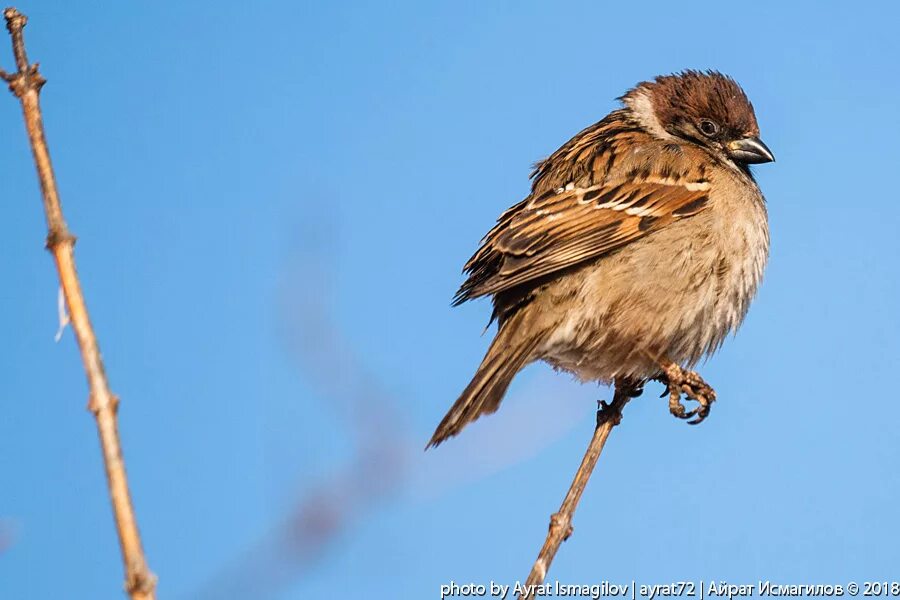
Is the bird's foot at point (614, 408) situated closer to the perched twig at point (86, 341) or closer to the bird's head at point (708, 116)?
the bird's head at point (708, 116)

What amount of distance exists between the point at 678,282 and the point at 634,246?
0.73ft

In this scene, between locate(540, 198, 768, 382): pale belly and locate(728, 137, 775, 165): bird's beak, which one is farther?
locate(728, 137, 775, 165): bird's beak

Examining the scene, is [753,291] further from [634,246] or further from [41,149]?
[41,149]

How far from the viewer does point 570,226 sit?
427 centimetres

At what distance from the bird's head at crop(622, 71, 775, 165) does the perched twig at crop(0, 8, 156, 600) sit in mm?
3857

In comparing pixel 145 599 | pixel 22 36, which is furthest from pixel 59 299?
pixel 145 599

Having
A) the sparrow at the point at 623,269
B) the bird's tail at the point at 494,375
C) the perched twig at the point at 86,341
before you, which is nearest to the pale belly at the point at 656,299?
the sparrow at the point at 623,269

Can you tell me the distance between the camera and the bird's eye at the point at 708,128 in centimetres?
494

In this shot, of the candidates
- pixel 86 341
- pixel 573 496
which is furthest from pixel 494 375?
pixel 86 341

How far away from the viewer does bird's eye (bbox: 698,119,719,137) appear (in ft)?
16.2

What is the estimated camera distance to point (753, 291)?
14.6 ft

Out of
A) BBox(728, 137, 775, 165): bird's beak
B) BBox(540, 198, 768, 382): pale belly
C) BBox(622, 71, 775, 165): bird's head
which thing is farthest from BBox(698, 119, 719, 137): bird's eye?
BBox(540, 198, 768, 382): pale belly

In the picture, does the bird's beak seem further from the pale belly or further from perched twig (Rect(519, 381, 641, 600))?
perched twig (Rect(519, 381, 641, 600))

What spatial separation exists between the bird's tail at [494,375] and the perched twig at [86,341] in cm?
238
